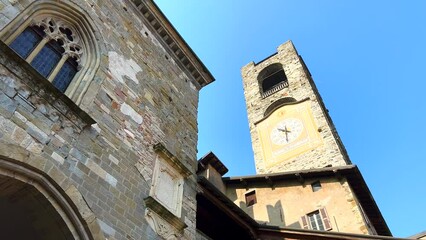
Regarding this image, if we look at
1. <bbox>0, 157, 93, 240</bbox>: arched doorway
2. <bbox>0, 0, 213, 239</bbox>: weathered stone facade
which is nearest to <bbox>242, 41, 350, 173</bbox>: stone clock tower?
<bbox>0, 0, 213, 239</bbox>: weathered stone facade

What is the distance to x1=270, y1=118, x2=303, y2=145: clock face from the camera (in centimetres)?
1916

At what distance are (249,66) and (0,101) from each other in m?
25.1

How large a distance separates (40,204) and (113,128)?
1689 millimetres

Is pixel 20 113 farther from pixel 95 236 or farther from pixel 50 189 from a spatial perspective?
pixel 95 236

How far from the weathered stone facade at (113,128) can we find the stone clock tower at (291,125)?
10.8m

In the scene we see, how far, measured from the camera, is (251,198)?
13.6m

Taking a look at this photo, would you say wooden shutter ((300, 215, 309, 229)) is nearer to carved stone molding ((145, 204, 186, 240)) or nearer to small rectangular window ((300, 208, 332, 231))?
small rectangular window ((300, 208, 332, 231))

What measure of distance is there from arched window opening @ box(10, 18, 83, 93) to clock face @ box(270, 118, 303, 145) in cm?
1490

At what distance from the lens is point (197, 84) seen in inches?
372

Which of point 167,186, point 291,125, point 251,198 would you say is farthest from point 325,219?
point 291,125

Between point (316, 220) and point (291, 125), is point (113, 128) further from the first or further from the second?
point (291, 125)

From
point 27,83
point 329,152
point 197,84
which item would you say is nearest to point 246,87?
point 329,152

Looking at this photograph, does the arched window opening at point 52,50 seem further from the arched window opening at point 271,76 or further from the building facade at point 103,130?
the arched window opening at point 271,76

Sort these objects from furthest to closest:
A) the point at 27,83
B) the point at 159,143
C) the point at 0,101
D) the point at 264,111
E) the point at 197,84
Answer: the point at 264,111
the point at 197,84
the point at 159,143
the point at 27,83
the point at 0,101
